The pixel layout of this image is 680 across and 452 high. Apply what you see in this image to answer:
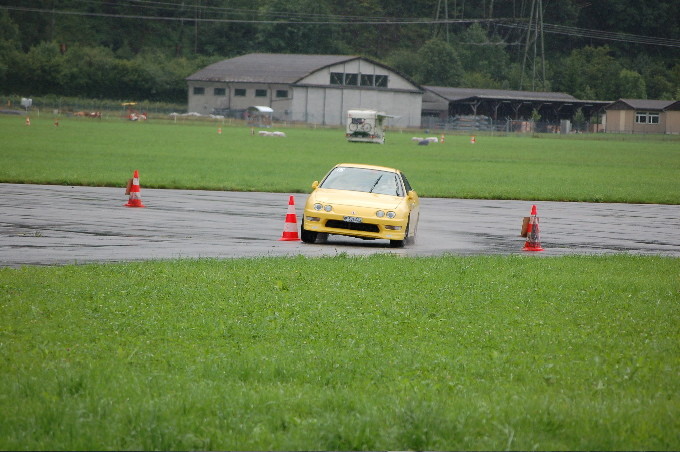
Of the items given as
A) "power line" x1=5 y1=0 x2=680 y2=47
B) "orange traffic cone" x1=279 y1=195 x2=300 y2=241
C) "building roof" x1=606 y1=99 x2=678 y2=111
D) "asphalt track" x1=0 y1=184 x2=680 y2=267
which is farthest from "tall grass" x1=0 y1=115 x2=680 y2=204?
"power line" x1=5 y1=0 x2=680 y2=47

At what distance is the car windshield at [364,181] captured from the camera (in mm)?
19609

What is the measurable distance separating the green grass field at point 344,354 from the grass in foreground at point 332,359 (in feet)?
0.07

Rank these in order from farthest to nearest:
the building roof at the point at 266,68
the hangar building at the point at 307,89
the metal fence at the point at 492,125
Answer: the metal fence at the point at 492,125, the hangar building at the point at 307,89, the building roof at the point at 266,68

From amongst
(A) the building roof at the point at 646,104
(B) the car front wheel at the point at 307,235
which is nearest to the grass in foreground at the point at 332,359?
(B) the car front wheel at the point at 307,235

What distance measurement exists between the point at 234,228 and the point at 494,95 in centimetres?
10731

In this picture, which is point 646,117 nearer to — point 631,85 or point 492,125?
point 631,85

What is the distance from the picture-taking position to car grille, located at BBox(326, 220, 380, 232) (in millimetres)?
18234

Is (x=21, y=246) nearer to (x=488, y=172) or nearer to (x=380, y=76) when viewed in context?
(x=488, y=172)

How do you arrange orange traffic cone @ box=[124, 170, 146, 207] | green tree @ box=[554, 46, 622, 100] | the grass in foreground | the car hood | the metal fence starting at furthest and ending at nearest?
green tree @ box=[554, 46, 622, 100]
the metal fence
orange traffic cone @ box=[124, 170, 146, 207]
the car hood
the grass in foreground

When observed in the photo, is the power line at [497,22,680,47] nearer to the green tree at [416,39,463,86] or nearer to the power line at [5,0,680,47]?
the power line at [5,0,680,47]

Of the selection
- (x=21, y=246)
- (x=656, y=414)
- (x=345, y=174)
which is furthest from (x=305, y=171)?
(x=656, y=414)

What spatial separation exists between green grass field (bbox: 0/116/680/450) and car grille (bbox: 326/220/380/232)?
9.10 ft

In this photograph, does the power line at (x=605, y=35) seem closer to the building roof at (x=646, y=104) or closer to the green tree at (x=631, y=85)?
the green tree at (x=631, y=85)

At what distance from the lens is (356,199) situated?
61.8ft
